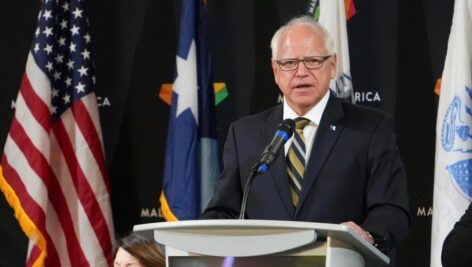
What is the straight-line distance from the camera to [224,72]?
614 cm

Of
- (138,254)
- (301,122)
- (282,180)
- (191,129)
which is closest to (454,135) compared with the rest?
(191,129)

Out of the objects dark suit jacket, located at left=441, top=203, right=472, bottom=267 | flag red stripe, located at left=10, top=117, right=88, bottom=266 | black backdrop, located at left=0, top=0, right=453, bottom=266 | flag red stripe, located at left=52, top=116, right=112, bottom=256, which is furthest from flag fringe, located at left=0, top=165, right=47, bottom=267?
dark suit jacket, located at left=441, top=203, right=472, bottom=267

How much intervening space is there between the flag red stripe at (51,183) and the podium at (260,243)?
318 centimetres

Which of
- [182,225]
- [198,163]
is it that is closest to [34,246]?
[198,163]

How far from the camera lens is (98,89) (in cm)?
631

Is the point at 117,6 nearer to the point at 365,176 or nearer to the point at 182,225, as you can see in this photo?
the point at 365,176

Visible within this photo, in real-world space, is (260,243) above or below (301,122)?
below

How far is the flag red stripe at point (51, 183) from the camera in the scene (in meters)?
5.75

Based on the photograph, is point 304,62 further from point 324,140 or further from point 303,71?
point 324,140

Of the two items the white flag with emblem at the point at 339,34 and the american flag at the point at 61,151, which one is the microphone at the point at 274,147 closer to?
the white flag with emblem at the point at 339,34

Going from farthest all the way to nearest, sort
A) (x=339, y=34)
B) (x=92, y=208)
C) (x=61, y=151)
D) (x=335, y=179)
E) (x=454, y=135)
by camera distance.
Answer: (x=61, y=151) < (x=92, y=208) < (x=339, y=34) < (x=454, y=135) < (x=335, y=179)

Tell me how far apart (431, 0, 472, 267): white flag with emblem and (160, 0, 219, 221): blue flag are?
1.40 meters

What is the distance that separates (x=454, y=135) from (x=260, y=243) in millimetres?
2920

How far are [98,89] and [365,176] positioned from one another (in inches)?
120
